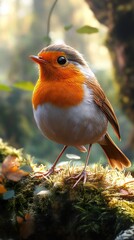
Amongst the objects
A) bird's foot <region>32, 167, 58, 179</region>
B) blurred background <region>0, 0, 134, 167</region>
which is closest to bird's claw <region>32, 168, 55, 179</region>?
bird's foot <region>32, 167, 58, 179</region>

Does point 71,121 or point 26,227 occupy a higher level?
point 71,121

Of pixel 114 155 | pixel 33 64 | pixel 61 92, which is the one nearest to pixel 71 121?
pixel 61 92

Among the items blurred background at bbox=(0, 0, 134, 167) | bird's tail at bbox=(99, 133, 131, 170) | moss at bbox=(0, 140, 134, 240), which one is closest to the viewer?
moss at bbox=(0, 140, 134, 240)

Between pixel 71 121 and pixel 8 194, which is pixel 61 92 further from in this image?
pixel 8 194

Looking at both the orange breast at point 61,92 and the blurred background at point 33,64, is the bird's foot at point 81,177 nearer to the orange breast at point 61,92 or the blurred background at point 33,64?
the orange breast at point 61,92

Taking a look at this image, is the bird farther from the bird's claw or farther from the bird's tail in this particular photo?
the bird's tail

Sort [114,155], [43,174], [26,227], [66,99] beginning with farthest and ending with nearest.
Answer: [114,155]
[43,174]
[66,99]
[26,227]
